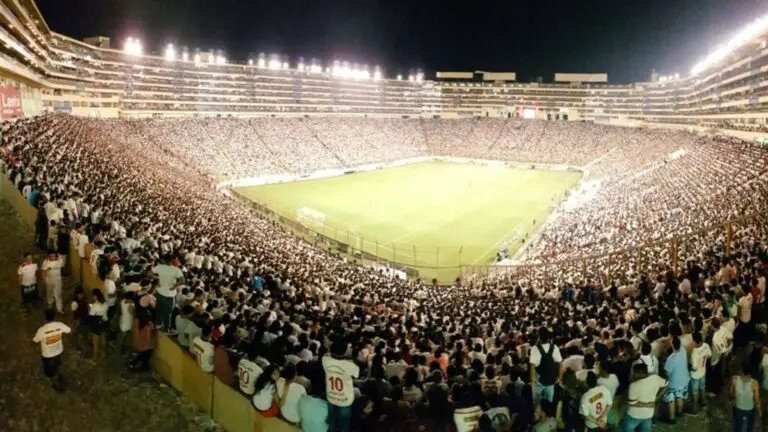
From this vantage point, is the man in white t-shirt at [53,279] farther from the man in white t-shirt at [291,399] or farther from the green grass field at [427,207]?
the green grass field at [427,207]

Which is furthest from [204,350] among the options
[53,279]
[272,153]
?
[272,153]

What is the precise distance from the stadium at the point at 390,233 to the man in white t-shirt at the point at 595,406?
9cm

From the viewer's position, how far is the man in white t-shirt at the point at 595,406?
7105 mm

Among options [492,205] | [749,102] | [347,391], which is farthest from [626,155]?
[347,391]

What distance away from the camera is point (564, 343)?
9.82 meters

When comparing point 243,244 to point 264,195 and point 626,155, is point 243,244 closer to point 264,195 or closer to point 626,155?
point 264,195

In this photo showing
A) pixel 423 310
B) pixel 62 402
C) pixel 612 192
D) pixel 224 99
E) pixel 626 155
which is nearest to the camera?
pixel 62 402

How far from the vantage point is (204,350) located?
916cm

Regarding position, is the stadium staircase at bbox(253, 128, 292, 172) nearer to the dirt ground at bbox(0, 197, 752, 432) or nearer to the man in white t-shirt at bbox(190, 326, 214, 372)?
the dirt ground at bbox(0, 197, 752, 432)

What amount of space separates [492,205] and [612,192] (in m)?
11.6

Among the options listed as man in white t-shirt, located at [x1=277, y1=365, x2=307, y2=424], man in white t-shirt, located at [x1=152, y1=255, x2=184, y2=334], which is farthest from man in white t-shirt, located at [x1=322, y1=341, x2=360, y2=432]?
man in white t-shirt, located at [x1=152, y1=255, x2=184, y2=334]

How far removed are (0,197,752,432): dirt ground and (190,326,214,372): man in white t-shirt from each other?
93 cm

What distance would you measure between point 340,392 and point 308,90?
114m

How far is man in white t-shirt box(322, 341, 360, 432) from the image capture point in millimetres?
7395
